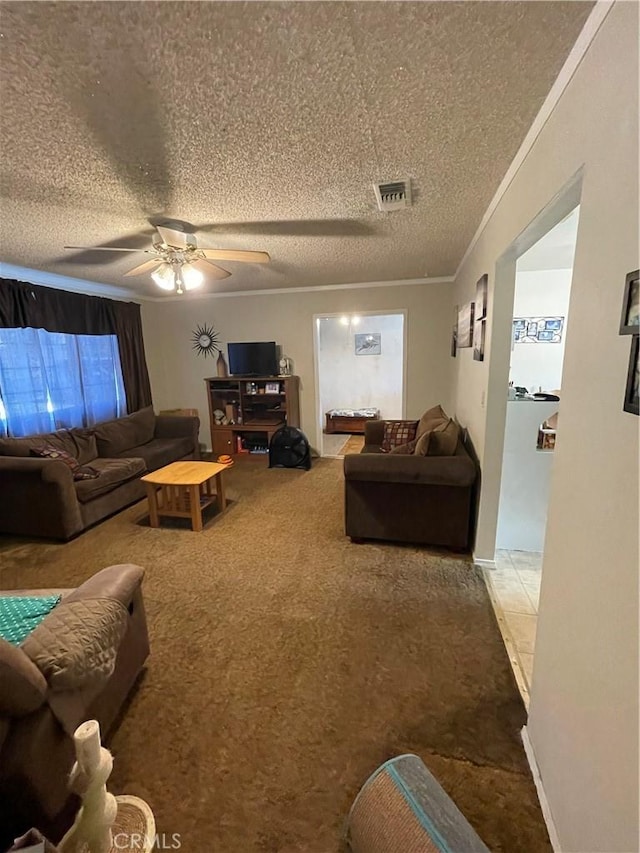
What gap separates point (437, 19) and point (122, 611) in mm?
2106

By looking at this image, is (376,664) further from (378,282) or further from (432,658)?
(378,282)

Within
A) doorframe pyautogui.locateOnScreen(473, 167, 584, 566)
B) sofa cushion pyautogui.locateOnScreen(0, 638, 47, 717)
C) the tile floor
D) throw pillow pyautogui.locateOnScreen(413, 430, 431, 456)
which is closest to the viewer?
sofa cushion pyautogui.locateOnScreen(0, 638, 47, 717)

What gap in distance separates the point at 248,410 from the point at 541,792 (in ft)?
15.6

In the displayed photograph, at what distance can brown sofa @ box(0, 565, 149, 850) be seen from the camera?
3.07 feet

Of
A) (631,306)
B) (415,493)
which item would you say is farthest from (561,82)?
(415,493)

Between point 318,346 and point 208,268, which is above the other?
point 208,268

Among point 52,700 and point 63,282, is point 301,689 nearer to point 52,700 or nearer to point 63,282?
point 52,700

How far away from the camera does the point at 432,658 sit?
5.84ft

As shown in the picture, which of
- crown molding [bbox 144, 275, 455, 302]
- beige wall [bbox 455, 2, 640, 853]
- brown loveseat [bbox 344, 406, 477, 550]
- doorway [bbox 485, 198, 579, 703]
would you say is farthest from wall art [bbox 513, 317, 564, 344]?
beige wall [bbox 455, 2, 640, 853]

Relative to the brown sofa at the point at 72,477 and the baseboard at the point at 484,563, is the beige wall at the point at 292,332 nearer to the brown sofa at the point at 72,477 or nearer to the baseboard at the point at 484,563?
the brown sofa at the point at 72,477

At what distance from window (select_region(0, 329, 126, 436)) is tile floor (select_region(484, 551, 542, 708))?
4.44 meters

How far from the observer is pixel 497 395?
7.40 feet

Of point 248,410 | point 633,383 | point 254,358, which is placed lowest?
point 248,410

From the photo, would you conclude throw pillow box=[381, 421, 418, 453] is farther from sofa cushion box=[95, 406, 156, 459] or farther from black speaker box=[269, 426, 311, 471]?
sofa cushion box=[95, 406, 156, 459]
